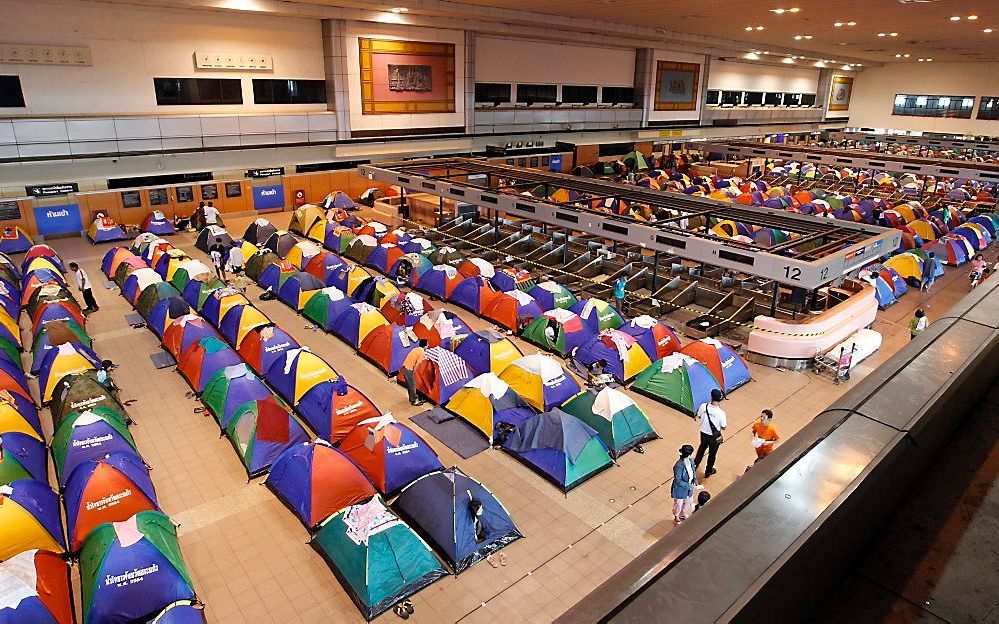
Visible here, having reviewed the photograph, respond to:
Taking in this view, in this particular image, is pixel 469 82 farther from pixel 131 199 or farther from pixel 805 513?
pixel 805 513

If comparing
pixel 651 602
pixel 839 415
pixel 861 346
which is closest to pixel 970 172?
pixel 861 346

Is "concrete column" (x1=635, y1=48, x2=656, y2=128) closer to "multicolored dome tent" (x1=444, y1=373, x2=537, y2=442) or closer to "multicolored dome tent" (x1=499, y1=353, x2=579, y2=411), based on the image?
"multicolored dome tent" (x1=499, y1=353, x2=579, y2=411)

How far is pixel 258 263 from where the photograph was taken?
19031mm

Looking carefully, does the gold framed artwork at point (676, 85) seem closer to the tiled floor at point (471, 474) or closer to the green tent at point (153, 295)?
the tiled floor at point (471, 474)

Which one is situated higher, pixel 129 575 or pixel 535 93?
pixel 535 93

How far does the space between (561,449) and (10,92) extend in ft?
77.8

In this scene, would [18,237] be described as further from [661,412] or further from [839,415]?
[839,415]

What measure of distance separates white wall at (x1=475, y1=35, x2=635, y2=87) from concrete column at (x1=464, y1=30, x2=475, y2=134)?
1.02m

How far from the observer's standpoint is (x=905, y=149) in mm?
42875

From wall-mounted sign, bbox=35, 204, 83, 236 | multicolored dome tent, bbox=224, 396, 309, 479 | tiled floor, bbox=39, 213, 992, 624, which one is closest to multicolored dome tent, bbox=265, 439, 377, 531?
tiled floor, bbox=39, 213, 992, 624

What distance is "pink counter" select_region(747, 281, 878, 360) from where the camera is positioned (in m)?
13.8

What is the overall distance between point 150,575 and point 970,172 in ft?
102

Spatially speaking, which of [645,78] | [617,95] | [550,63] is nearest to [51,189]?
[550,63]

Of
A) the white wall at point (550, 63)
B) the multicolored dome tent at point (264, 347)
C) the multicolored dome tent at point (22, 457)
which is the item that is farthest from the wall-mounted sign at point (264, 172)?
the multicolored dome tent at point (22, 457)
